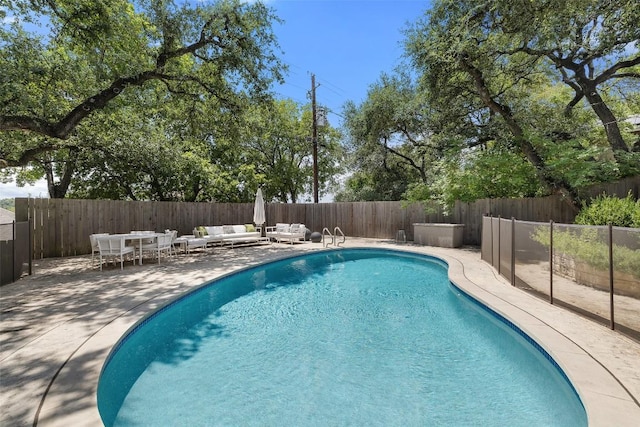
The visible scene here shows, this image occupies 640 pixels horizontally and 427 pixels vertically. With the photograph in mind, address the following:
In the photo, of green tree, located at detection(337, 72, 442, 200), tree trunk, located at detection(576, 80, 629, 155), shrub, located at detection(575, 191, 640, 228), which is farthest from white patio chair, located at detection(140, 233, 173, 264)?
tree trunk, located at detection(576, 80, 629, 155)

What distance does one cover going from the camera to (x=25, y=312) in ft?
13.2

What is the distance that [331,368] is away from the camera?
3234mm

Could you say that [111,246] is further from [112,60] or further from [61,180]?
[61,180]

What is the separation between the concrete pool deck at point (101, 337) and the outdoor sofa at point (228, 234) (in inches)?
153

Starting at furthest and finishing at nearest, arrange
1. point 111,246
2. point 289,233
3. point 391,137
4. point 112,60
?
point 391,137
point 289,233
point 112,60
point 111,246

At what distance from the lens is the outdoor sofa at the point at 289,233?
12.3 meters

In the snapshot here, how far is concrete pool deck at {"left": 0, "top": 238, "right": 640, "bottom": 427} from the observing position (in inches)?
84.1

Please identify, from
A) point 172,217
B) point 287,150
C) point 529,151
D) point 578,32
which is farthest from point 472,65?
point 287,150

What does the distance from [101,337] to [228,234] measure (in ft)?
26.6

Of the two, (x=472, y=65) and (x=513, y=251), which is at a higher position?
(x=472, y=65)

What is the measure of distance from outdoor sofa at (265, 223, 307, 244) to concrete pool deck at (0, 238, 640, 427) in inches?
224

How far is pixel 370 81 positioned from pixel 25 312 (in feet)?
48.5

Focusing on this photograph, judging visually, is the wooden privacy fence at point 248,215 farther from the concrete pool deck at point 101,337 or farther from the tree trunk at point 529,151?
the concrete pool deck at point 101,337

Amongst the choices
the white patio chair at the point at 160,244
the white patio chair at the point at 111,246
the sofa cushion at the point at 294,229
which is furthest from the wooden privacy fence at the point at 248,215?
the white patio chair at the point at 111,246
